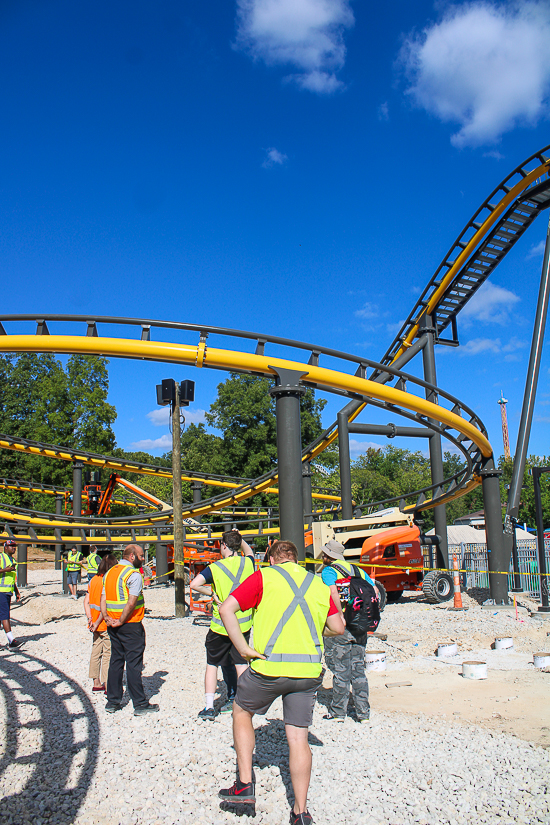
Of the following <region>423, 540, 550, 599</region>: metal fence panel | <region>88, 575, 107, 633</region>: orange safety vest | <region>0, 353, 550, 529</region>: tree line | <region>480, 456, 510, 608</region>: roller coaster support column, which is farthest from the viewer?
<region>0, 353, 550, 529</region>: tree line

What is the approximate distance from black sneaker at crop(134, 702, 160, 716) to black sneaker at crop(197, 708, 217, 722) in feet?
1.62

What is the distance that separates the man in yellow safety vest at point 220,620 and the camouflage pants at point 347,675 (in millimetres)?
859

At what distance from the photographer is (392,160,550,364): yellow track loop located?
599 inches

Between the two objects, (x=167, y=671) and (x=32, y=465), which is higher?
(x=32, y=465)

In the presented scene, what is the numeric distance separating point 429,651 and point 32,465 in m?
36.8

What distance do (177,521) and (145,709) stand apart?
6.95 meters

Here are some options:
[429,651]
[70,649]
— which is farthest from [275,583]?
[70,649]

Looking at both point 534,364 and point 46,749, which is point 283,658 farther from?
point 534,364

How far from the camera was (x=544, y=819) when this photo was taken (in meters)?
3.35

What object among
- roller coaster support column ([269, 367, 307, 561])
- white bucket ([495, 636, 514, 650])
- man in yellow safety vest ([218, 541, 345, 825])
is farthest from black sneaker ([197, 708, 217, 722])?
white bucket ([495, 636, 514, 650])

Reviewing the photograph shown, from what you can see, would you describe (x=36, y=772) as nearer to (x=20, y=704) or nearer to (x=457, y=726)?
(x=20, y=704)

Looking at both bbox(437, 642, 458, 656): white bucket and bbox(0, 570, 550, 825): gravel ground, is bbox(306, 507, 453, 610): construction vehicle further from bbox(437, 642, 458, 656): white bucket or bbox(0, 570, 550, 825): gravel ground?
bbox(0, 570, 550, 825): gravel ground

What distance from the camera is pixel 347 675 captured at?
5289mm

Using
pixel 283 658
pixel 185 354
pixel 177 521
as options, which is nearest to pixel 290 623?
pixel 283 658
